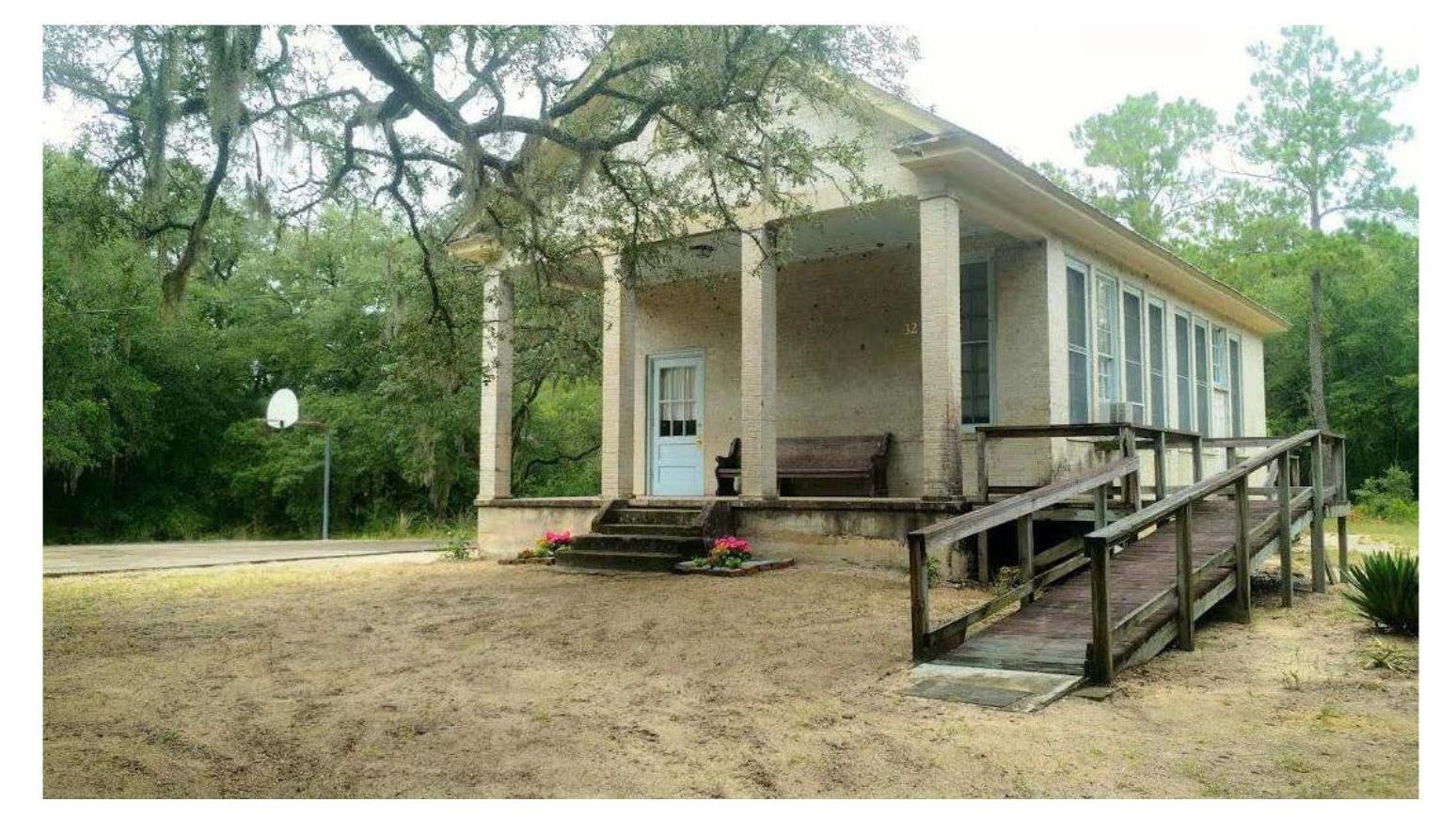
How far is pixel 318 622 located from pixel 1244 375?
14.5 metres

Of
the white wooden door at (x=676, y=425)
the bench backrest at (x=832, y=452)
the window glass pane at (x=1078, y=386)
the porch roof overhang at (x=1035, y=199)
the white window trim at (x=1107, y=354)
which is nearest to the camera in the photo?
the porch roof overhang at (x=1035, y=199)

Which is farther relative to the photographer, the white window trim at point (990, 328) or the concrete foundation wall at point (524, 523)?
the concrete foundation wall at point (524, 523)

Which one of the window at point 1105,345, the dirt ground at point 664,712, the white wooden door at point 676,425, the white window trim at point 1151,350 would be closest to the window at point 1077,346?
the window at point 1105,345

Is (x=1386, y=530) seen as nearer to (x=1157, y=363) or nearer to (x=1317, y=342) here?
(x=1157, y=363)

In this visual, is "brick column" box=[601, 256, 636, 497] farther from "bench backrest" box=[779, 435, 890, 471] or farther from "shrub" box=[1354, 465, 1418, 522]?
"shrub" box=[1354, 465, 1418, 522]

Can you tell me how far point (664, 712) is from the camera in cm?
462

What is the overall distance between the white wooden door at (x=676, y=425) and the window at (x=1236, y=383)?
8361 mm

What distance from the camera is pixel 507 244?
8.85 metres

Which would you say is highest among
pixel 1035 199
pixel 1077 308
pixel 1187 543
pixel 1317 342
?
pixel 1035 199

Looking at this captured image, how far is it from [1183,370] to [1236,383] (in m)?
2.80

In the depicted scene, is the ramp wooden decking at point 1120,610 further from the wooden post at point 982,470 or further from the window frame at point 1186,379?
the window frame at point 1186,379

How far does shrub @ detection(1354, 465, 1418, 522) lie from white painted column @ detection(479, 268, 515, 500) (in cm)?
1121

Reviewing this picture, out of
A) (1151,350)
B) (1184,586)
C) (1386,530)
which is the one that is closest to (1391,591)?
(1184,586)

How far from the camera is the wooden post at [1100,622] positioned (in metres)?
4.82
